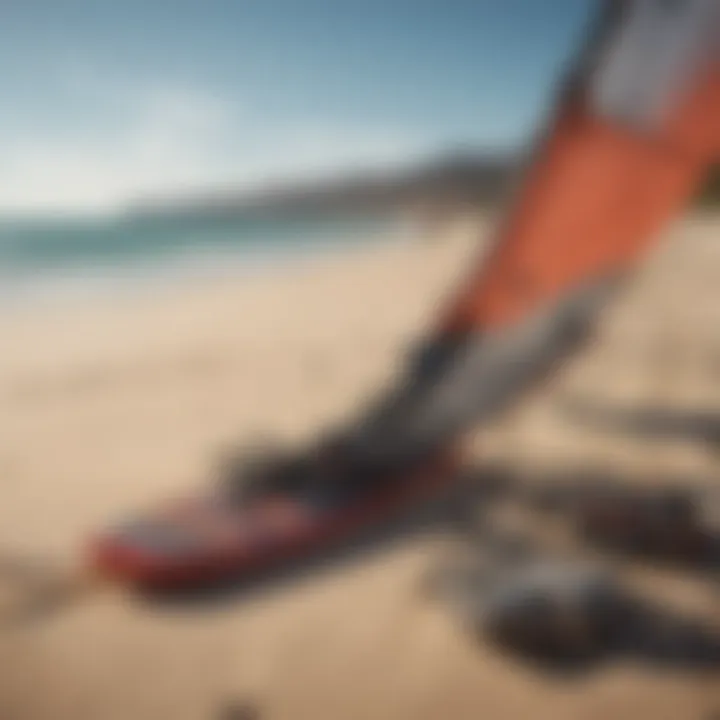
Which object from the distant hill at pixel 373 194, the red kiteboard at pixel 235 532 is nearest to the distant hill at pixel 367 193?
the distant hill at pixel 373 194

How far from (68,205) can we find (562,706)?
616 mm

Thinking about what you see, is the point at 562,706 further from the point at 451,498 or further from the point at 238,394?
the point at 238,394

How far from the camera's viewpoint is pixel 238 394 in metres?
0.92

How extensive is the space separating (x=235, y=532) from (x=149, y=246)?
28cm

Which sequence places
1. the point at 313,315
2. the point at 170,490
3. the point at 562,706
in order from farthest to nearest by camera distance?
the point at 313,315
the point at 170,490
the point at 562,706

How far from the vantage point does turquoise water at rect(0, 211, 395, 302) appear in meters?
0.85

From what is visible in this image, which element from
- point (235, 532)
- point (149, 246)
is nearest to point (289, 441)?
point (235, 532)

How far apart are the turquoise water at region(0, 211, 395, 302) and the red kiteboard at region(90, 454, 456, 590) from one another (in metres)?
0.24

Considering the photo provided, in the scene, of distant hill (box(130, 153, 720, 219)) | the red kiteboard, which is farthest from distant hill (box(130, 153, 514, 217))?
the red kiteboard

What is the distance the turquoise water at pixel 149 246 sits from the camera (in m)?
0.85

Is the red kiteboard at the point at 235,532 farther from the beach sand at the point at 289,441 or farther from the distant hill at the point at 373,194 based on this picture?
the distant hill at the point at 373,194

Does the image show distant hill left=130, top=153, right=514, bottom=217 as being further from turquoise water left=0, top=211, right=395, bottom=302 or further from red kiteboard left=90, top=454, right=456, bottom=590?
red kiteboard left=90, top=454, right=456, bottom=590

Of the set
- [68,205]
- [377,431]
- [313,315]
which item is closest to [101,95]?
[68,205]

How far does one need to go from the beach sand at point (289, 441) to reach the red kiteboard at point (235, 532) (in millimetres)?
25
